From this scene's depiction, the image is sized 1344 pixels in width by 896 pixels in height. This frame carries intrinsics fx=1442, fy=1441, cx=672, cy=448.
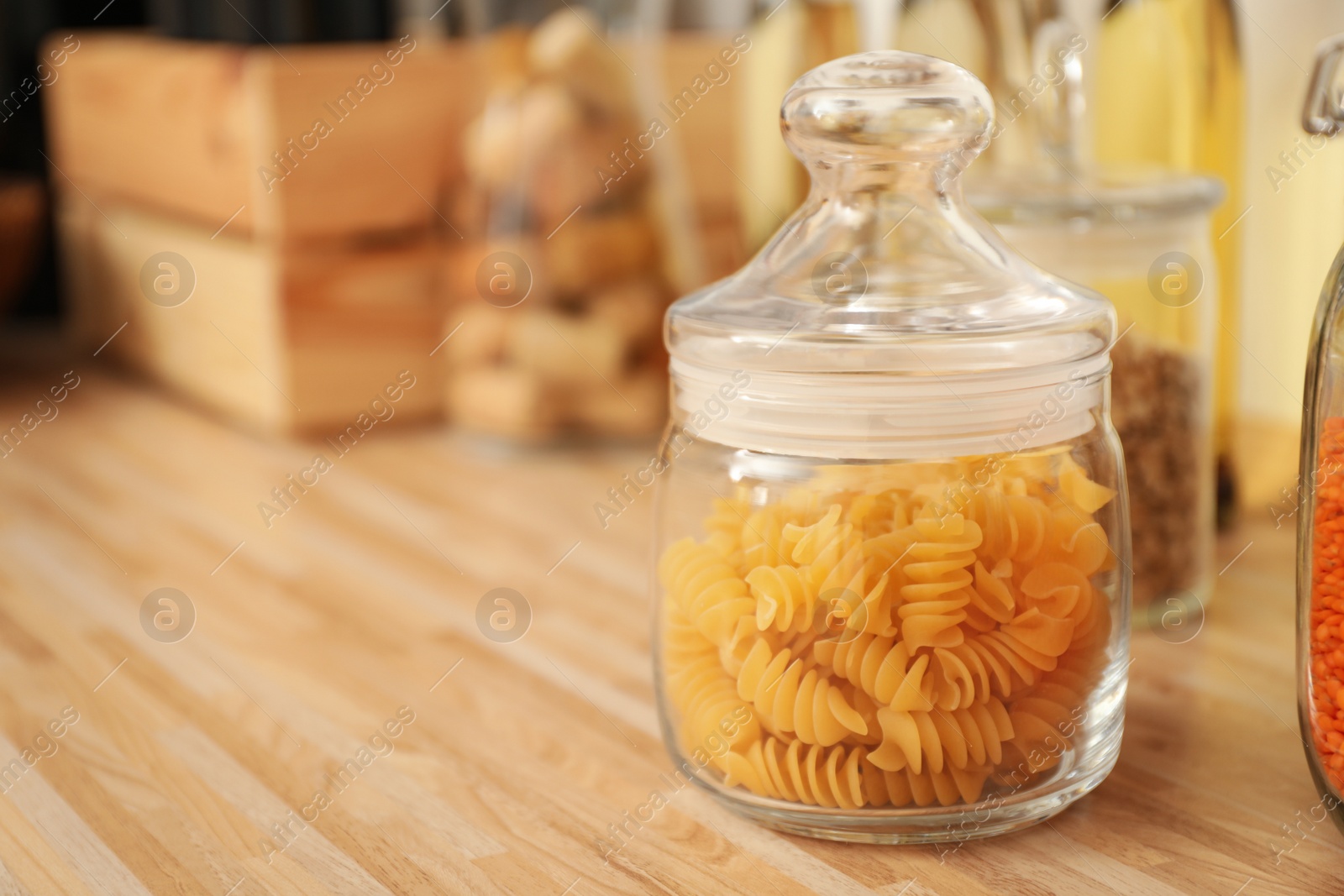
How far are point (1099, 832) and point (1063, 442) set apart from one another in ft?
0.41

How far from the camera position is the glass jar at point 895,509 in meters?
0.42

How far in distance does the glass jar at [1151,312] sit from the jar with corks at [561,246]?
37 centimetres

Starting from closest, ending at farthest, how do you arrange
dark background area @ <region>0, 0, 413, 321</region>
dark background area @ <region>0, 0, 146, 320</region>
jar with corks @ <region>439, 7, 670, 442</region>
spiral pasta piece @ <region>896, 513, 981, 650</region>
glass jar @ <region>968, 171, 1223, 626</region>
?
spiral pasta piece @ <region>896, 513, 981, 650</region> → glass jar @ <region>968, 171, 1223, 626</region> → jar with corks @ <region>439, 7, 670, 442</region> → dark background area @ <region>0, 0, 413, 321</region> → dark background area @ <region>0, 0, 146, 320</region>

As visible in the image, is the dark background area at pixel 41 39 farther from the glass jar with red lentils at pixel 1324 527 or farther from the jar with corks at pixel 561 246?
the glass jar with red lentils at pixel 1324 527

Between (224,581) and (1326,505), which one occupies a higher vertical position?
(1326,505)

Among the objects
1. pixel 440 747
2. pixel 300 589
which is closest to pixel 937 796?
pixel 440 747

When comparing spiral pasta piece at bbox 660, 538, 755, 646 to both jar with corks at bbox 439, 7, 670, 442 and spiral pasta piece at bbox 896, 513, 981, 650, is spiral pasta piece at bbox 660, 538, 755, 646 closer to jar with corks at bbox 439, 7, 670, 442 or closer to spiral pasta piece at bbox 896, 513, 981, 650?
spiral pasta piece at bbox 896, 513, 981, 650

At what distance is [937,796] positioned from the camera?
44cm

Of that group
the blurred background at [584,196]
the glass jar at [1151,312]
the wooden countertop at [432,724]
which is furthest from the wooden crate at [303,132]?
the glass jar at [1151,312]

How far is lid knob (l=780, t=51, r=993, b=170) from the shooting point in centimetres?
43

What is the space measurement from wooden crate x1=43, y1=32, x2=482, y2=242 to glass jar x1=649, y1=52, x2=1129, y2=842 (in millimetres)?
627

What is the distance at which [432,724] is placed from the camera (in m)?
0.57

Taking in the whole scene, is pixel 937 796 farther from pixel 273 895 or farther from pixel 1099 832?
pixel 273 895

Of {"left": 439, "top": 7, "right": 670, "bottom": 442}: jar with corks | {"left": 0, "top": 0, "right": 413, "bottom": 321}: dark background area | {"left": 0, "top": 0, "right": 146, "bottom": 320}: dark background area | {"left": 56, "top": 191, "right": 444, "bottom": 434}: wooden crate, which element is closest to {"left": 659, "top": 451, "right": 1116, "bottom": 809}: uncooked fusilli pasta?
{"left": 439, "top": 7, "right": 670, "bottom": 442}: jar with corks
